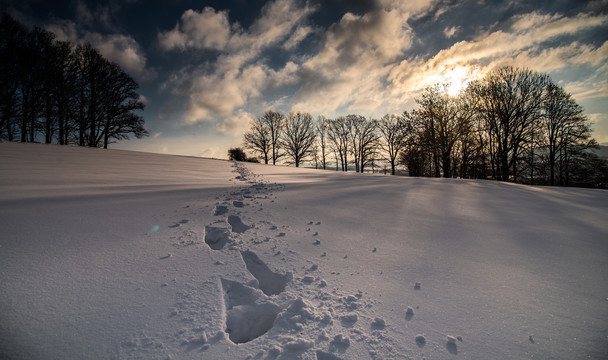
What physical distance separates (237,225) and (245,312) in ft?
4.78

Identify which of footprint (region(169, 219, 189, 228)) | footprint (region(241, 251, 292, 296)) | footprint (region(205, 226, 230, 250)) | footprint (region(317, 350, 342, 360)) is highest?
footprint (region(169, 219, 189, 228))

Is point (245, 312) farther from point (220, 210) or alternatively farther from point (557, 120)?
point (557, 120)

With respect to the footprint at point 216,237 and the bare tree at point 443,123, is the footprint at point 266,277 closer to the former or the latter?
the footprint at point 216,237

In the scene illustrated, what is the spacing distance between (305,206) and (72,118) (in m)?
22.0

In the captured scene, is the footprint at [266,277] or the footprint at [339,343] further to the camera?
the footprint at [266,277]

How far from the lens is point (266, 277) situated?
6.56 ft

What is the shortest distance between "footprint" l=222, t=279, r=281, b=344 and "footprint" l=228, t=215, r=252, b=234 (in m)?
0.99

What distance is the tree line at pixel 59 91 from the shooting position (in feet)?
41.9

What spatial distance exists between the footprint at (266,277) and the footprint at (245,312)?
0.45 ft

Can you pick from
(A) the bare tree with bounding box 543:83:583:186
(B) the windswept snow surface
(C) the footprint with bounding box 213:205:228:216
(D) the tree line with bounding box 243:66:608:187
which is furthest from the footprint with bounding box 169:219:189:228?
(A) the bare tree with bounding box 543:83:583:186

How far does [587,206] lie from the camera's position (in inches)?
166

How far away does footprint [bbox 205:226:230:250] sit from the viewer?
242 centimetres

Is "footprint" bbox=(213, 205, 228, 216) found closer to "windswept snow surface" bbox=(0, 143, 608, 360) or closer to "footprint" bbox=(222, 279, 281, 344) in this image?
"windswept snow surface" bbox=(0, 143, 608, 360)

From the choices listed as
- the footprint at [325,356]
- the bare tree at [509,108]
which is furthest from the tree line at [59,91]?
the bare tree at [509,108]
